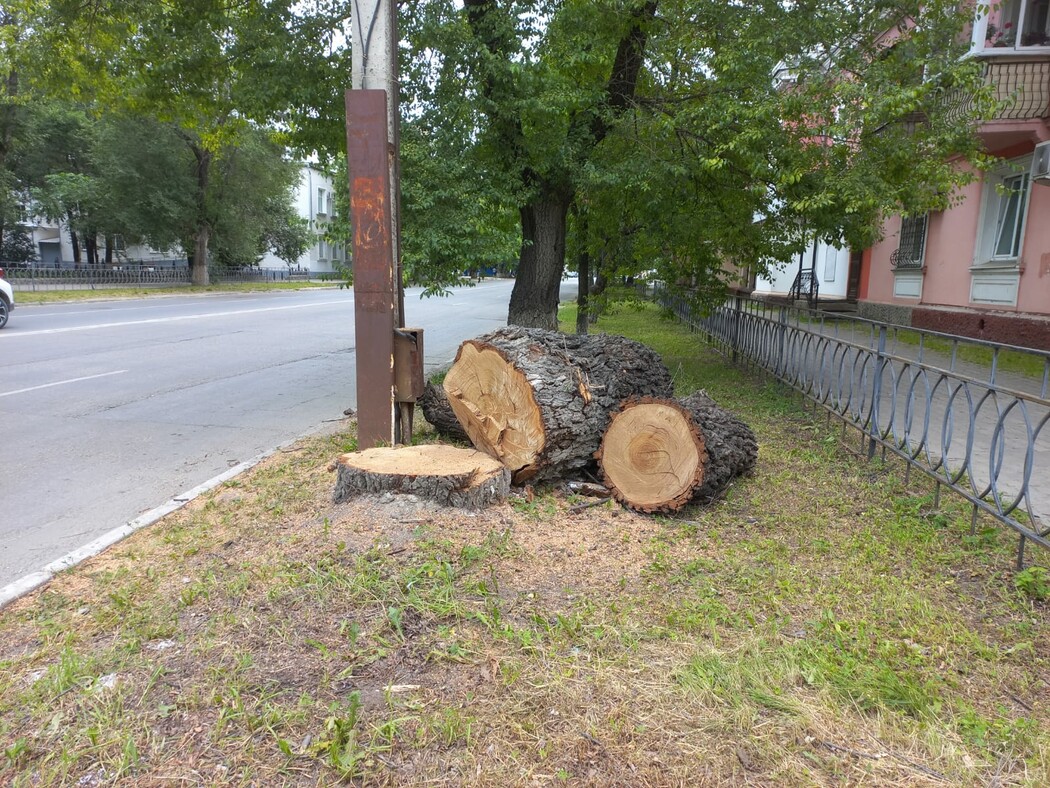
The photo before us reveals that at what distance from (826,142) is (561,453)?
5558 millimetres

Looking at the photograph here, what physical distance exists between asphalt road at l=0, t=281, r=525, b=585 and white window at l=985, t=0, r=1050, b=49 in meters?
10.2

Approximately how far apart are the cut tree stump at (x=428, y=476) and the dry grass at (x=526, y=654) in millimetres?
101

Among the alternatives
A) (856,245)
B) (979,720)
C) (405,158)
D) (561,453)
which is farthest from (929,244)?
(979,720)

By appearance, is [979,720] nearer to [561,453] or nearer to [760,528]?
[760,528]

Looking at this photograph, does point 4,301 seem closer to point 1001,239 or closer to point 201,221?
point 1001,239

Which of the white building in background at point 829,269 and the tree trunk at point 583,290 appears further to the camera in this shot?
the white building in background at point 829,269

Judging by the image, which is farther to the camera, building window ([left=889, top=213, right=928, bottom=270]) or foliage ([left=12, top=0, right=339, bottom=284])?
building window ([left=889, top=213, right=928, bottom=270])

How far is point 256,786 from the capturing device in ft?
6.76

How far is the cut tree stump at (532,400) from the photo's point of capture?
178 inches

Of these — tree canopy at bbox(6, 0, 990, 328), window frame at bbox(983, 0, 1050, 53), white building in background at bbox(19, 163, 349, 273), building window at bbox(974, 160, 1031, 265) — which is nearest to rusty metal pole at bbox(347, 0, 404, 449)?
A: tree canopy at bbox(6, 0, 990, 328)

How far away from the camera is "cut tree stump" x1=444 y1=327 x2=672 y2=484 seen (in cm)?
451

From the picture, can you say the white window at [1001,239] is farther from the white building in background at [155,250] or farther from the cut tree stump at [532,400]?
the white building in background at [155,250]

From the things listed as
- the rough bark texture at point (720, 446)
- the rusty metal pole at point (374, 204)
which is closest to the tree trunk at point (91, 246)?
the rusty metal pole at point (374, 204)

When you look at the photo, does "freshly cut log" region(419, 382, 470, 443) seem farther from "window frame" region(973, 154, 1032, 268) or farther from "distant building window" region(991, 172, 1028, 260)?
"distant building window" region(991, 172, 1028, 260)
